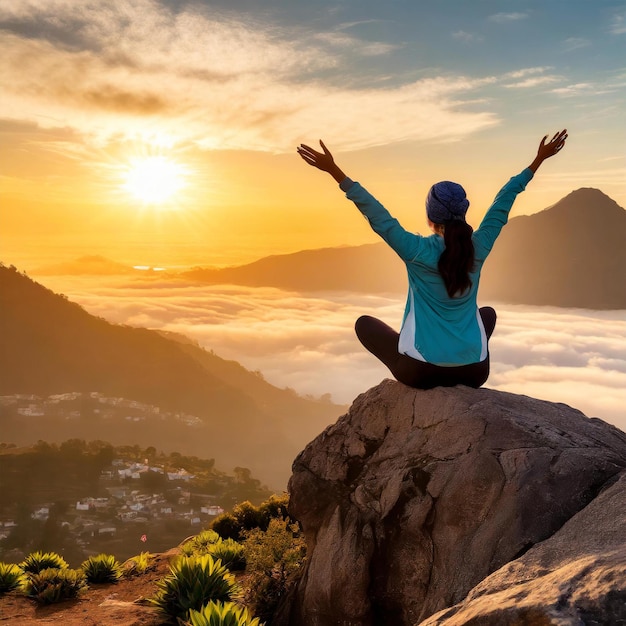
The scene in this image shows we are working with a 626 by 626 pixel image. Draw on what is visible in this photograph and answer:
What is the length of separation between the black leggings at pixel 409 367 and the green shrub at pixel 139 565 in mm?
9288

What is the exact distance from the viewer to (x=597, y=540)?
12.2 ft

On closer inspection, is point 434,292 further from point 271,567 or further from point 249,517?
point 249,517

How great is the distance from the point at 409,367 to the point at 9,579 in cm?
1066

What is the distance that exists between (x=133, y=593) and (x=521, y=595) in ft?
33.9

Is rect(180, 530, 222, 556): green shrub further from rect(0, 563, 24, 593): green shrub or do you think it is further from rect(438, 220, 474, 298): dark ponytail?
rect(438, 220, 474, 298): dark ponytail

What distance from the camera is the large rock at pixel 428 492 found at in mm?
5020

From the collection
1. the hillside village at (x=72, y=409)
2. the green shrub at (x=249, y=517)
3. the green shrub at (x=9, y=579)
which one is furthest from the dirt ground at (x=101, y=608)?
the hillside village at (x=72, y=409)

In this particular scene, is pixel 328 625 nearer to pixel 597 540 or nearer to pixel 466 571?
pixel 466 571

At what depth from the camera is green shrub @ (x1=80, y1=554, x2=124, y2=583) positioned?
43.0 ft

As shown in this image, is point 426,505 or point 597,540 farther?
point 426,505

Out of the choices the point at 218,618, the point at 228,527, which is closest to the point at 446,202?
the point at 218,618

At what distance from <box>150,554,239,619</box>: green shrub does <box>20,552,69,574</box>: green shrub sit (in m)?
7.13

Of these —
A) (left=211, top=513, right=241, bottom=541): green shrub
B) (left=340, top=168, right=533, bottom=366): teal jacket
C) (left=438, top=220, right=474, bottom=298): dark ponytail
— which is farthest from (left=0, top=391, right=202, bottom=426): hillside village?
(left=438, top=220, right=474, bottom=298): dark ponytail

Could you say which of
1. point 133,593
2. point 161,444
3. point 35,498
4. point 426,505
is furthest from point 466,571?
point 161,444
